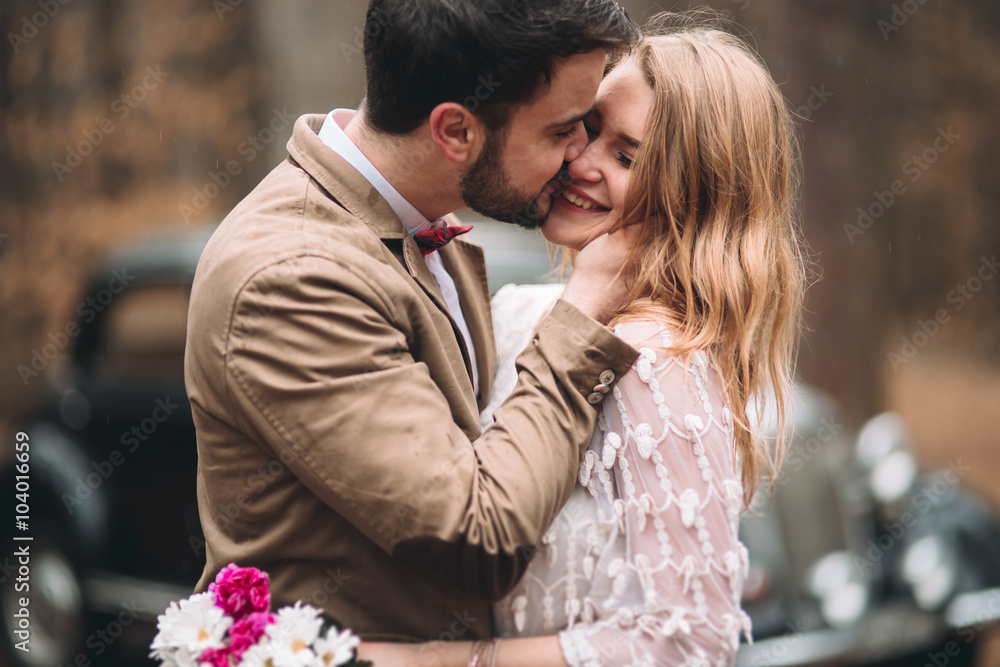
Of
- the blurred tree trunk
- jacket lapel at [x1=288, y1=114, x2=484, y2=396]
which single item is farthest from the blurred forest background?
jacket lapel at [x1=288, y1=114, x2=484, y2=396]

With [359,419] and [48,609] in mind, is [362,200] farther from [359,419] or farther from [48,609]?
[48,609]

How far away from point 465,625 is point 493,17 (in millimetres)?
1373

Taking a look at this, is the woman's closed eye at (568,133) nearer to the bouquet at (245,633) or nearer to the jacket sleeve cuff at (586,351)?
the jacket sleeve cuff at (586,351)

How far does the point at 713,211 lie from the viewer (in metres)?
2.39

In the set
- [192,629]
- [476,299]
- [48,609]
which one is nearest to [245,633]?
[192,629]

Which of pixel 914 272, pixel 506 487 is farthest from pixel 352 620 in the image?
pixel 914 272

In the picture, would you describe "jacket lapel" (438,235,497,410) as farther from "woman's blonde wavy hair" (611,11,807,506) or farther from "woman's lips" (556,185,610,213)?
"woman's blonde wavy hair" (611,11,807,506)

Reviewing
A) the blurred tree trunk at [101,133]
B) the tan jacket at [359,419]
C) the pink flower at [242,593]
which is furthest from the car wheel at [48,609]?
the blurred tree trunk at [101,133]

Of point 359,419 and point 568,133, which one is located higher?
point 568,133

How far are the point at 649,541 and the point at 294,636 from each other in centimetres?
79

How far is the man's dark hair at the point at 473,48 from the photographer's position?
2.11 metres

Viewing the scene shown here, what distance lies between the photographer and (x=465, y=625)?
208 cm

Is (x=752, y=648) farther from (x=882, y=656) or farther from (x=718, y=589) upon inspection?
(x=718, y=589)

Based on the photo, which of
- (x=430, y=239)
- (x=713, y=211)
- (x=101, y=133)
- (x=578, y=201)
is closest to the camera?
(x=430, y=239)
